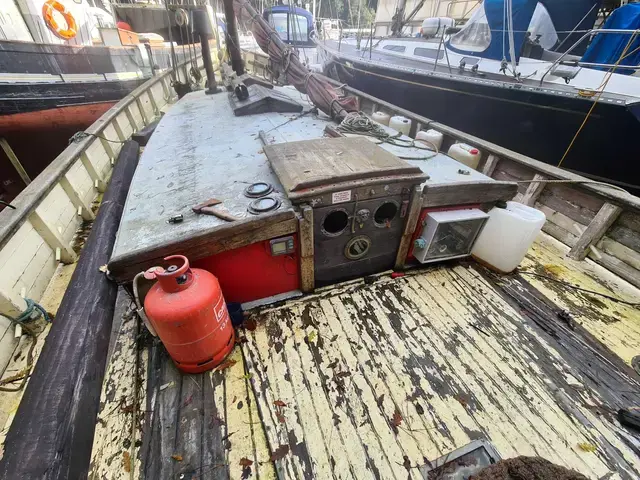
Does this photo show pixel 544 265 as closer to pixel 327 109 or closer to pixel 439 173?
pixel 439 173

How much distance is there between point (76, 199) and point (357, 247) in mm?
4212

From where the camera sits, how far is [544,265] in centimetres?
367

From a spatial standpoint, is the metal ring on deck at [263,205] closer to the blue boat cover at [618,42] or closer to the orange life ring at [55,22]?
the blue boat cover at [618,42]

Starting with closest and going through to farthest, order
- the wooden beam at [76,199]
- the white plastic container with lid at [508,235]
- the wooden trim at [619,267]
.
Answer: the white plastic container with lid at [508,235]
the wooden trim at [619,267]
the wooden beam at [76,199]

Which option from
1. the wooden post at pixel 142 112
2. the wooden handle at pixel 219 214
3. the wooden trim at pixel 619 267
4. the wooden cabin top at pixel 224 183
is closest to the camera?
the wooden cabin top at pixel 224 183

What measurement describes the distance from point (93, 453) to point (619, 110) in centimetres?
829

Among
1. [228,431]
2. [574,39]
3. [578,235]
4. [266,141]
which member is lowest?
[228,431]

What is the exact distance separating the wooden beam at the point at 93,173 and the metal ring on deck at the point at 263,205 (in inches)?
158

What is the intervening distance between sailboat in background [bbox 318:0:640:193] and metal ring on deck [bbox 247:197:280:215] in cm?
531

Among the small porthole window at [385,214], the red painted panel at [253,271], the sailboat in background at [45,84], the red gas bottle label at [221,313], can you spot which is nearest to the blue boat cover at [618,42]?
the small porthole window at [385,214]

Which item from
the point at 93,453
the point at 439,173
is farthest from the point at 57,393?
the point at 439,173

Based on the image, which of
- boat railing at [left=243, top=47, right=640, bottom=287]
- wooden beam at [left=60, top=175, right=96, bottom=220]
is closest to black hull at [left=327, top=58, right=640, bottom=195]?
boat railing at [left=243, top=47, right=640, bottom=287]

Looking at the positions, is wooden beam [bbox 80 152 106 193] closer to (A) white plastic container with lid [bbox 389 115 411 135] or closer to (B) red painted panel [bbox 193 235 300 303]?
(B) red painted panel [bbox 193 235 300 303]

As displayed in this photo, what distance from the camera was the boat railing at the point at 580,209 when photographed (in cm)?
326
